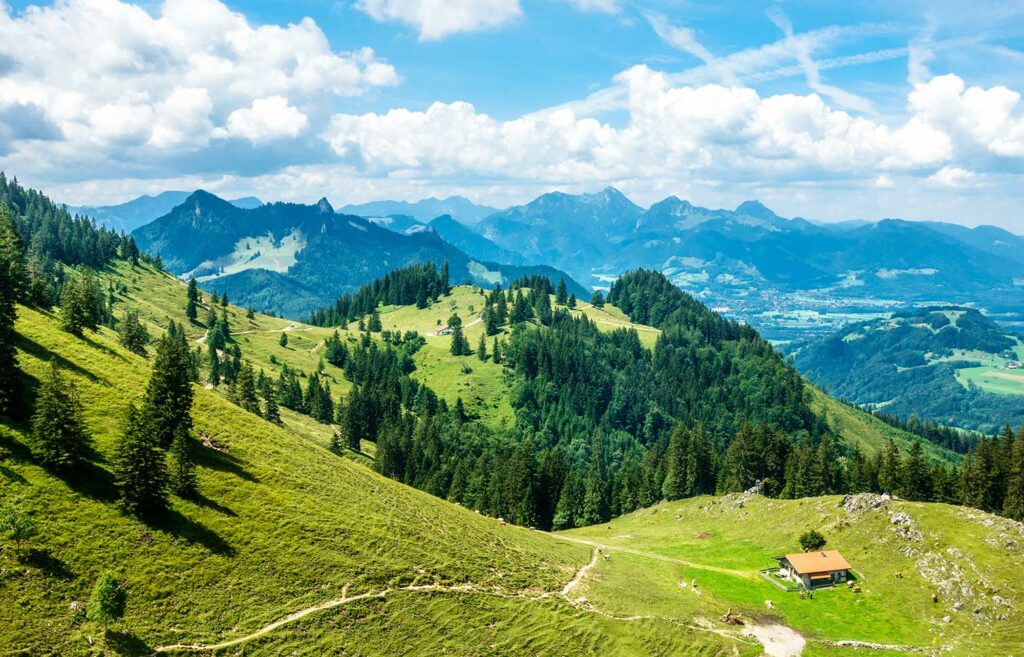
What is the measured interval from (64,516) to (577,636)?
50418 mm

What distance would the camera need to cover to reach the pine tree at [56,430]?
189ft

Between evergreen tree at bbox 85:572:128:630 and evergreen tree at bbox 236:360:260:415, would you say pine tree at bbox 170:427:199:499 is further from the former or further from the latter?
evergreen tree at bbox 236:360:260:415

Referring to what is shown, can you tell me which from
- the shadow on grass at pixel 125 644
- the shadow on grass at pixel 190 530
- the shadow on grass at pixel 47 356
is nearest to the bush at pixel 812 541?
the shadow on grass at pixel 190 530

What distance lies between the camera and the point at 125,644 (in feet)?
155

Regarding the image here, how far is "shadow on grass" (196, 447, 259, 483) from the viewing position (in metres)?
69.8

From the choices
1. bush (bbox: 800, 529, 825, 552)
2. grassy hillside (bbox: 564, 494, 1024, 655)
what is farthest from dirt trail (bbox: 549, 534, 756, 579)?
bush (bbox: 800, 529, 825, 552)

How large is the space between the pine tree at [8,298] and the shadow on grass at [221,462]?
1895cm

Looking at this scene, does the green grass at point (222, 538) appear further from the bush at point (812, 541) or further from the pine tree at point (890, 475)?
the pine tree at point (890, 475)

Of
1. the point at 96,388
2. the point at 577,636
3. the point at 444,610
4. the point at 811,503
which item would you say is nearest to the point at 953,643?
the point at 811,503

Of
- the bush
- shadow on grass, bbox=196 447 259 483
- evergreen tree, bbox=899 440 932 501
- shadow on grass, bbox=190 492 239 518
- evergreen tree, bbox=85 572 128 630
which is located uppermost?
shadow on grass, bbox=196 447 259 483

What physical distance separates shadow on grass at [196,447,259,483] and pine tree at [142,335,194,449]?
12.1ft

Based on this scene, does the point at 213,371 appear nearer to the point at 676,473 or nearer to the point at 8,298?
the point at 8,298

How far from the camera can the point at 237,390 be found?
126m

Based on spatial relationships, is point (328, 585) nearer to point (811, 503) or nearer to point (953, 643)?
point (953, 643)
